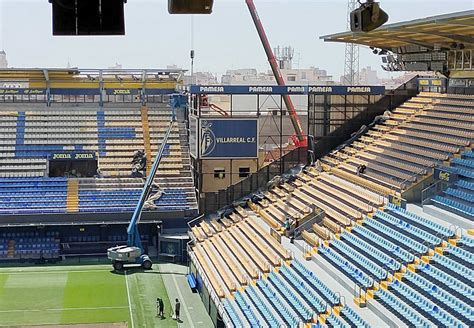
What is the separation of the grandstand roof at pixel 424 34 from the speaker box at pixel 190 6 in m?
12.5

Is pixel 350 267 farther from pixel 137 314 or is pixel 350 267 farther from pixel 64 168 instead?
pixel 64 168

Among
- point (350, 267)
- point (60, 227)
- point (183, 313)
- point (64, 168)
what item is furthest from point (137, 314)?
point (64, 168)

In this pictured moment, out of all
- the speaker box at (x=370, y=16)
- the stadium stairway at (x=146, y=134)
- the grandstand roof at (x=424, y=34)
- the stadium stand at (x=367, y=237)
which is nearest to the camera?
the speaker box at (x=370, y=16)

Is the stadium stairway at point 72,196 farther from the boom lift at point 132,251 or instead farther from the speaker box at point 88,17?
the speaker box at point 88,17

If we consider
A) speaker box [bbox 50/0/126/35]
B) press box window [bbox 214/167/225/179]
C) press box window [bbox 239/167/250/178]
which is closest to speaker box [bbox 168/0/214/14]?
speaker box [bbox 50/0/126/35]

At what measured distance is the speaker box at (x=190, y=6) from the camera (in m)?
5.82

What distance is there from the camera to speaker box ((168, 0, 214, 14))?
5.82 metres

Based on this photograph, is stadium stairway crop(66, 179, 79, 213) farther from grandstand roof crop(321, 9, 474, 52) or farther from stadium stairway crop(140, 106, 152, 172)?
grandstand roof crop(321, 9, 474, 52)

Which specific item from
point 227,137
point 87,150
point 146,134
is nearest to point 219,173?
point 227,137

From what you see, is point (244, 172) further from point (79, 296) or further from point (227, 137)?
point (79, 296)

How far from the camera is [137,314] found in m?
21.5

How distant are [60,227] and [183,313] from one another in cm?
938

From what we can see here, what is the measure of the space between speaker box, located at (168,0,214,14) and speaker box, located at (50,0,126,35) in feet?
1.38

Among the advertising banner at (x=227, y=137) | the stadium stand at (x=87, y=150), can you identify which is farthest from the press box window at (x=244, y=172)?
the stadium stand at (x=87, y=150)
